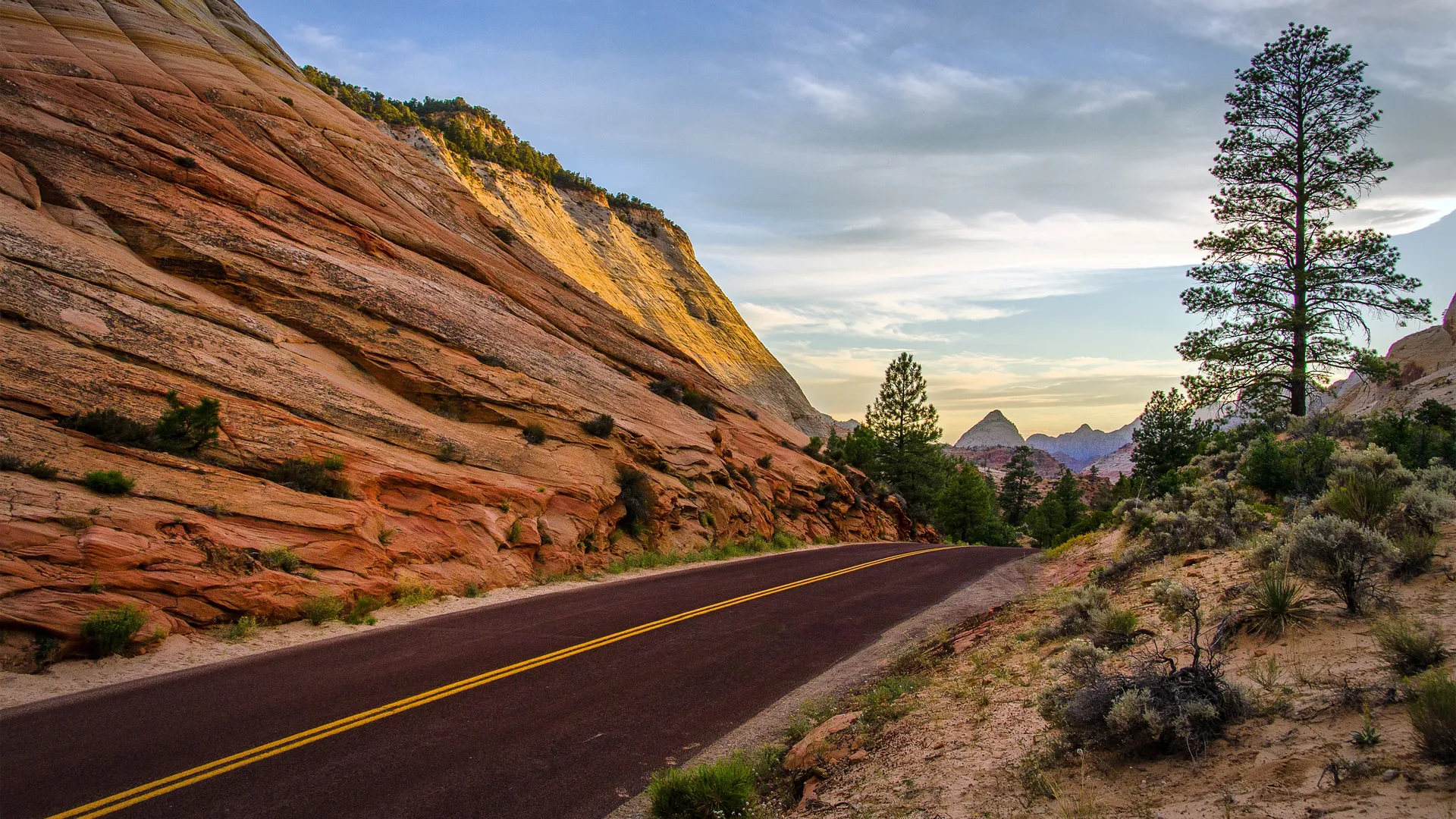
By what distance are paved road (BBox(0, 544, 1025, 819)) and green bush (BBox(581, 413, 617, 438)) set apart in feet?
32.2

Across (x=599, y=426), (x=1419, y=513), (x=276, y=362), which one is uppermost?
(x=276, y=362)

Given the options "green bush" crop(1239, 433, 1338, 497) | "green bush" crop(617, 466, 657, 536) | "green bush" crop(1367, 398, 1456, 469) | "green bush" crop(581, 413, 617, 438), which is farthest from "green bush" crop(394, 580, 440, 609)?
"green bush" crop(1367, 398, 1456, 469)

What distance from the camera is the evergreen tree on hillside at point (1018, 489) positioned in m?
77.8

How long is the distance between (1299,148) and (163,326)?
26824 millimetres

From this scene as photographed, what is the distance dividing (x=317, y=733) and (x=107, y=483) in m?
6.63

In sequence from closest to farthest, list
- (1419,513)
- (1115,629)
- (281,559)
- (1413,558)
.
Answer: (1413,558)
(1419,513)
(1115,629)
(281,559)

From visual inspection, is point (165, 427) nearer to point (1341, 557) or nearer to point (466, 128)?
point (1341, 557)

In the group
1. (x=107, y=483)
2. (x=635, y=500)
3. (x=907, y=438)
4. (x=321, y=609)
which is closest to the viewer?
(x=107, y=483)

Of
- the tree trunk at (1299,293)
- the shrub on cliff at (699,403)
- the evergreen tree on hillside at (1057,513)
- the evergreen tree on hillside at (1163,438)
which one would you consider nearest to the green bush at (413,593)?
the shrub on cliff at (699,403)

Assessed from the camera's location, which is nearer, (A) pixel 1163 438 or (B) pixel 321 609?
(B) pixel 321 609

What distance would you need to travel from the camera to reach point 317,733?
20.6ft

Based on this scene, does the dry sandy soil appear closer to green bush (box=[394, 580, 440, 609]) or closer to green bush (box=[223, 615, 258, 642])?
green bush (box=[223, 615, 258, 642])

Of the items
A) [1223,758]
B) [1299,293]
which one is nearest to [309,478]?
[1223,758]

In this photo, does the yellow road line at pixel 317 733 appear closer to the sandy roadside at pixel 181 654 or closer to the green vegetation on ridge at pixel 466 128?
the sandy roadside at pixel 181 654
